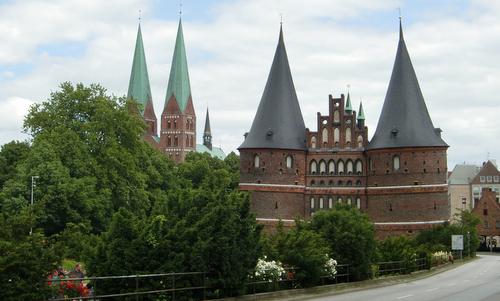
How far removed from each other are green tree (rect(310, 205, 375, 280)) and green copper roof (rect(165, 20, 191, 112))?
4550 inches

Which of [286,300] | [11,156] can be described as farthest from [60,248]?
[11,156]

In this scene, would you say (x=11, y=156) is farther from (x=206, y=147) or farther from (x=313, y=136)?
(x=206, y=147)

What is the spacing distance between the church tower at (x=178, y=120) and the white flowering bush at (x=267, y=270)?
12665cm

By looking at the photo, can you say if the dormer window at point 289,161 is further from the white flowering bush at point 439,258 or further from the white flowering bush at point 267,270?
the white flowering bush at point 267,270

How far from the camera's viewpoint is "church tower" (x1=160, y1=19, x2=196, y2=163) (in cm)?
15088

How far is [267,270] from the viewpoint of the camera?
2273 centimetres

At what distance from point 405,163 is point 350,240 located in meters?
42.5

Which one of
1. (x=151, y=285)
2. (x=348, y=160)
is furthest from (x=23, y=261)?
(x=348, y=160)

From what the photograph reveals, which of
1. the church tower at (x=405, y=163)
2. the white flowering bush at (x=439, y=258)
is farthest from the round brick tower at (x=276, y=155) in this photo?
the white flowering bush at (x=439, y=258)

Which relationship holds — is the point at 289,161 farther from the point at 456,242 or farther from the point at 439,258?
the point at 439,258

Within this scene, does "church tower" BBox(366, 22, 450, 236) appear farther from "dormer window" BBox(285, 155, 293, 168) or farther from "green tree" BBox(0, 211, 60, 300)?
"green tree" BBox(0, 211, 60, 300)

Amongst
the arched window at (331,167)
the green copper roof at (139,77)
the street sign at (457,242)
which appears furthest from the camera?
the green copper roof at (139,77)

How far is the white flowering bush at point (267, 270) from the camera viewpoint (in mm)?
22317

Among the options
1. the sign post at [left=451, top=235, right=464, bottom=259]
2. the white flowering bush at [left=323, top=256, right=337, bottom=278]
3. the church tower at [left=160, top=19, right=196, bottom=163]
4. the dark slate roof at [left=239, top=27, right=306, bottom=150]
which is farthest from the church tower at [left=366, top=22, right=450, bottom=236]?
the church tower at [left=160, top=19, right=196, bottom=163]
